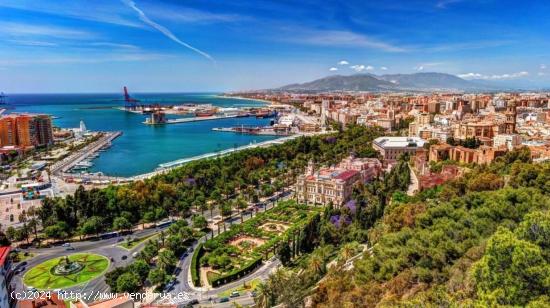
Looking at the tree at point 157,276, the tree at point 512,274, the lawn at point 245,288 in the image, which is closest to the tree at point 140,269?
the tree at point 157,276

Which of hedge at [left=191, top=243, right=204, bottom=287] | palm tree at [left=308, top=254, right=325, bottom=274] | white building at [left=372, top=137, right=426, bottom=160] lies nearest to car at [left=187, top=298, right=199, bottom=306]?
hedge at [left=191, top=243, right=204, bottom=287]

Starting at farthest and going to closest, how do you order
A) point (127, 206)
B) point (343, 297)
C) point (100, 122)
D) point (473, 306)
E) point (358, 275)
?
point (100, 122)
point (127, 206)
point (358, 275)
point (343, 297)
point (473, 306)

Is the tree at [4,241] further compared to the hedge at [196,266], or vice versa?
the tree at [4,241]

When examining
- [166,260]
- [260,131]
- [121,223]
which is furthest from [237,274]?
[260,131]

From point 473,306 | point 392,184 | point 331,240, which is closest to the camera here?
point 473,306

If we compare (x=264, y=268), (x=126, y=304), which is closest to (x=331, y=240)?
(x=264, y=268)

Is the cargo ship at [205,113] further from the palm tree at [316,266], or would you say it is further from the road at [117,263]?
the palm tree at [316,266]

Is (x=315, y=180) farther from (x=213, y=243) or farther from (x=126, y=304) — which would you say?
(x=126, y=304)

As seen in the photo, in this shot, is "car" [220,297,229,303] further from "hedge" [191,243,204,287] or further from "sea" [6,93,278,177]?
"sea" [6,93,278,177]
